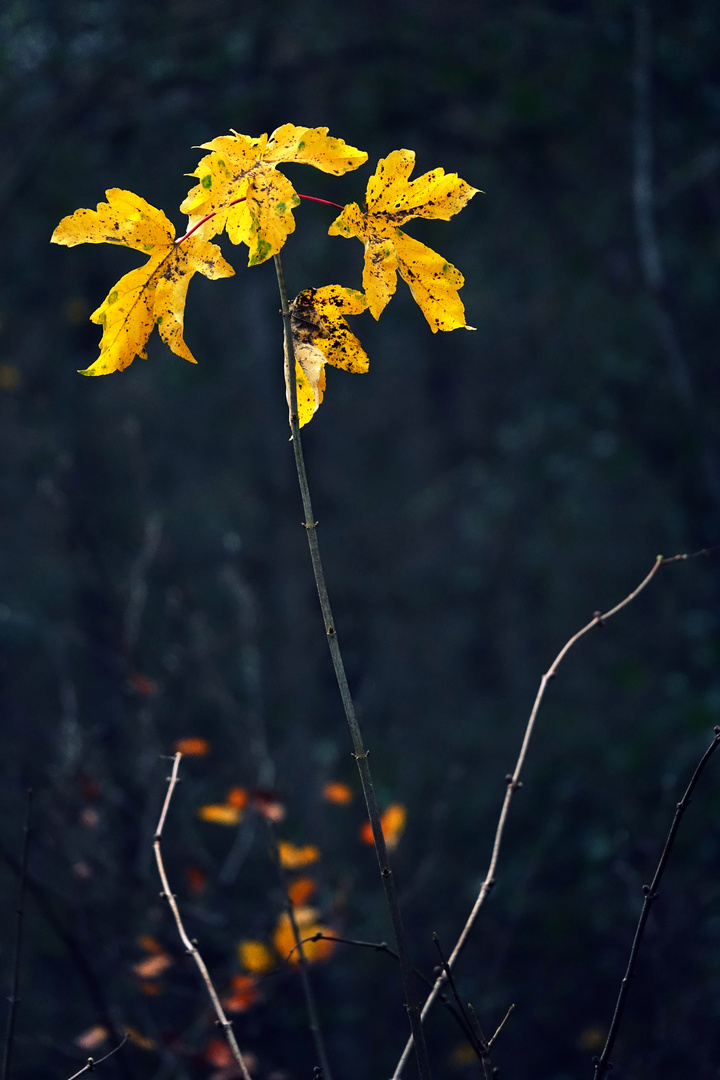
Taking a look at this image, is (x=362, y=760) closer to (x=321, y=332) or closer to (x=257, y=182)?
(x=321, y=332)

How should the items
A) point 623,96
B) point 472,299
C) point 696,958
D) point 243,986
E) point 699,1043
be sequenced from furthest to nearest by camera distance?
point 472,299 → point 623,96 → point 696,958 → point 699,1043 → point 243,986

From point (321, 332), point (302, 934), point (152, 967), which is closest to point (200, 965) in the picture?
point (321, 332)

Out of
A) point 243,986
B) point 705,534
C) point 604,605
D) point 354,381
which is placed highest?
point 354,381

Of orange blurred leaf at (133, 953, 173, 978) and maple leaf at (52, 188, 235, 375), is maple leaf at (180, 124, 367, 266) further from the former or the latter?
orange blurred leaf at (133, 953, 173, 978)

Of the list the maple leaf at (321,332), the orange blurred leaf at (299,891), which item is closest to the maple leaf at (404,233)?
the maple leaf at (321,332)

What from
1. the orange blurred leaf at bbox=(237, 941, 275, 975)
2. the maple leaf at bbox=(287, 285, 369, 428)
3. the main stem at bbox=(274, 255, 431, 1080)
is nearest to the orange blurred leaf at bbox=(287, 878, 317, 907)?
the orange blurred leaf at bbox=(237, 941, 275, 975)

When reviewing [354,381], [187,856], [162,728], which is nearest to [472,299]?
[354,381]

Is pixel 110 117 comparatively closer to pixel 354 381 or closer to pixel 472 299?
pixel 354 381

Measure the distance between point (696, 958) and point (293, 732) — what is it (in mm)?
1802

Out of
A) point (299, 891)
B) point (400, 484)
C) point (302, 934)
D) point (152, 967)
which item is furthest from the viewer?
point (400, 484)

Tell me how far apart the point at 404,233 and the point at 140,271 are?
0.76 ft

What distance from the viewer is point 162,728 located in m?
3.32

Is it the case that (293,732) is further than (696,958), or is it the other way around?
(293,732)

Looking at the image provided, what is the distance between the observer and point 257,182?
623mm
